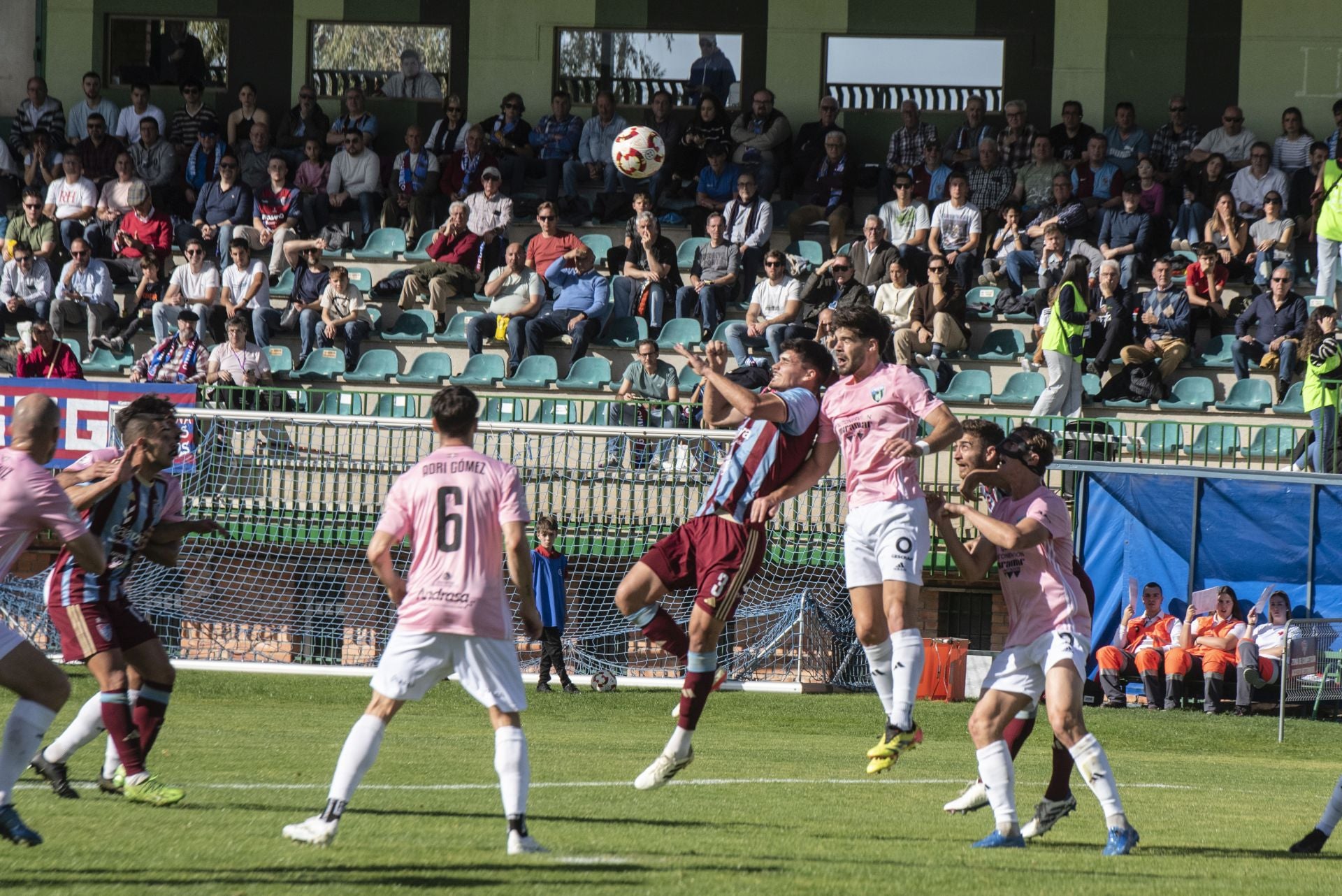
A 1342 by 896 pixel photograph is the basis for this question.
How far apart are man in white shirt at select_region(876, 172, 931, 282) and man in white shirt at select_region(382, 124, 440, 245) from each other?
22.4 feet

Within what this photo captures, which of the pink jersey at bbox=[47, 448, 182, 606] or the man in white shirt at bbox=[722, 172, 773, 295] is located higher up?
the man in white shirt at bbox=[722, 172, 773, 295]

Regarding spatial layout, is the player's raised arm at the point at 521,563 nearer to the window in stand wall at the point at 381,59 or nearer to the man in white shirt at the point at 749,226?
the man in white shirt at the point at 749,226

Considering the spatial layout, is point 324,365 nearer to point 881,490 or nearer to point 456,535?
point 881,490

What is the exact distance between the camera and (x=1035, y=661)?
24.6 feet

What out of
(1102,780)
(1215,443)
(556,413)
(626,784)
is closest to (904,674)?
(1102,780)

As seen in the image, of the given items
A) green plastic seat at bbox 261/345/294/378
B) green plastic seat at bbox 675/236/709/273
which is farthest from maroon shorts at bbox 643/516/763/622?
green plastic seat at bbox 675/236/709/273

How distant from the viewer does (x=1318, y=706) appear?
1616 centimetres

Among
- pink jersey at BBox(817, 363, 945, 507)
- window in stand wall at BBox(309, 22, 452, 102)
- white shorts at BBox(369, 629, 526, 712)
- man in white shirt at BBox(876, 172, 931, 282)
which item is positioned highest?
window in stand wall at BBox(309, 22, 452, 102)

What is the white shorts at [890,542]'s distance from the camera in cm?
838

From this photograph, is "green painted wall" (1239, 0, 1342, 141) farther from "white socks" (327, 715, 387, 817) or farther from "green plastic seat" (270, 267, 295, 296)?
"white socks" (327, 715, 387, 817)

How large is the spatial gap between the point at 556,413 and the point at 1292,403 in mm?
9200

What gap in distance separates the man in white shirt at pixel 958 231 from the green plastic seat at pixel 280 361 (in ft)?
29.4

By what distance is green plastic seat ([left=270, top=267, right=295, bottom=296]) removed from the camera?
22562mm

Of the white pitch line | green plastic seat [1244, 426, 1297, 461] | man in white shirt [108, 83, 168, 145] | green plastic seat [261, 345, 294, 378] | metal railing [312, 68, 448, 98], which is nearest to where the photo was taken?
the white pitch line
